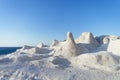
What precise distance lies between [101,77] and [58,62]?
5.82 m

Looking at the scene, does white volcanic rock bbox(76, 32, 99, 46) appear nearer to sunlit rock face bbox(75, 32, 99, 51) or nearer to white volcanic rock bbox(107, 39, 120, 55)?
sunlit rock face bbox(75, 32, 99, 51)

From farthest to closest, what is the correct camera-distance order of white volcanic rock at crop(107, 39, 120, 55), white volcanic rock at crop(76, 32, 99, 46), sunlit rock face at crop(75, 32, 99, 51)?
white volcanic rock at crop(76, 32, 99, 46)
sunlit rock face at crop(75, 32, 99, 51)
white volcanic rock at crop(107, 39, 120, 55)

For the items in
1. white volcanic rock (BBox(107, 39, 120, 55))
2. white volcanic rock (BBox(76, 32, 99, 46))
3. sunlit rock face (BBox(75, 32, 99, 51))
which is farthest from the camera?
white volcanic rock (BBox(76, 32, 99, 46))

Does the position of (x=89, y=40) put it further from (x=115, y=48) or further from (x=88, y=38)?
(x=115, y=48)

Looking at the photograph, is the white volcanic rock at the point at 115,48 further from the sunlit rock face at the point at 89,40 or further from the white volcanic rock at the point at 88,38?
the white volcanic rock at the point at 88,38

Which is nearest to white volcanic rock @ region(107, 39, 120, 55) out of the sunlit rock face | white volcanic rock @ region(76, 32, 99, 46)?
the sunlit rock face

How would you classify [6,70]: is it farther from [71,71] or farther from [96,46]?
[96,46]

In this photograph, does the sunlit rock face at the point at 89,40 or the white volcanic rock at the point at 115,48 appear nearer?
the white volcanic rock at the point at 115,48

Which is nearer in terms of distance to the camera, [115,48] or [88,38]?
[115,48]

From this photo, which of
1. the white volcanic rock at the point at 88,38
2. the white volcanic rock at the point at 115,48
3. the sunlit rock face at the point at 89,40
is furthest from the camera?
the white volcanic rock at the point at 88,38

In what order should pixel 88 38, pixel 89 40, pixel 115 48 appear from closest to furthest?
pixel 115 48
pixel 89 40
pixel 88 38

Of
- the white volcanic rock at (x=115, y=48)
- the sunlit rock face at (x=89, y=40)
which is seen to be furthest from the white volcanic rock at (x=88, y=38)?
the white volcanic rock at (x=115, y=48)

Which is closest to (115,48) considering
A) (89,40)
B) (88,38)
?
(89,40)

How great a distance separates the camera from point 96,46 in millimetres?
30094
